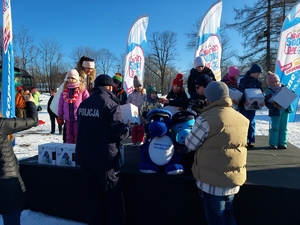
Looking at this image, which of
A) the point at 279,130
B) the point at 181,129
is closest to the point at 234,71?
the point at 279,130

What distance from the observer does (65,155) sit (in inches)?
107

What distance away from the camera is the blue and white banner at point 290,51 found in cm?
598

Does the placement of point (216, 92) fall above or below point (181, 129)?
above

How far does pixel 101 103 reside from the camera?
1991 mm

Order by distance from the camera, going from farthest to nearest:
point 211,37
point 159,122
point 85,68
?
point 211,37, point 85,68, point 159,122

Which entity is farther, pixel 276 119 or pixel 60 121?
pixel 276 119

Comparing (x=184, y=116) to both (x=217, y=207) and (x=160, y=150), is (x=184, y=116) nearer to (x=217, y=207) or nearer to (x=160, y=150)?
(x=160, y=150)

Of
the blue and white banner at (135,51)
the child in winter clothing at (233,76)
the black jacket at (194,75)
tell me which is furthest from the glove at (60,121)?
the blue and white banner at (135,51)

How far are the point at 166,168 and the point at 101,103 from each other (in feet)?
3.05

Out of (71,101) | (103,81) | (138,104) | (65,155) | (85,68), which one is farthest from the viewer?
(138,104)

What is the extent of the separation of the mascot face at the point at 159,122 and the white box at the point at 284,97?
7.11ft

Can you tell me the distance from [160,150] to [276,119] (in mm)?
2679

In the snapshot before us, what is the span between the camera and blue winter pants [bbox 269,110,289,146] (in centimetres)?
399

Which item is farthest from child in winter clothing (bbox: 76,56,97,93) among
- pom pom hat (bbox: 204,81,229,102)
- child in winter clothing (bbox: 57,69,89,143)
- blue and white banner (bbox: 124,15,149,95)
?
blue and white banner (bbox: 124,15,149,95)
